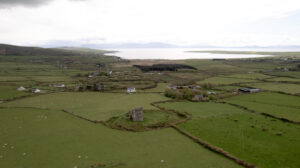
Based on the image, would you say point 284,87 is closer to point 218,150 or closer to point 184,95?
point 184,95

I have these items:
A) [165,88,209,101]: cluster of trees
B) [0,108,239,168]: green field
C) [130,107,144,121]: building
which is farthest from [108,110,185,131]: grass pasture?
[165,88,209,101]: cluster of trees

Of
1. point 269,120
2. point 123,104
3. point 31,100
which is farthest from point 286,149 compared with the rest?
point 31,100

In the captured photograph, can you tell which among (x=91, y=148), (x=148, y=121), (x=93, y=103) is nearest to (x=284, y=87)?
(x=148, y=121)

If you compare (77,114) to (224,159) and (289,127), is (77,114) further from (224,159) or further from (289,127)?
(289,127)

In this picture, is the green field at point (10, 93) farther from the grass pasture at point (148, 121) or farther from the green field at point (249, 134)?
the green field at point (249, 134)

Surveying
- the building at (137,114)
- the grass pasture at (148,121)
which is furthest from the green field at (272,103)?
the building at (137,114)
